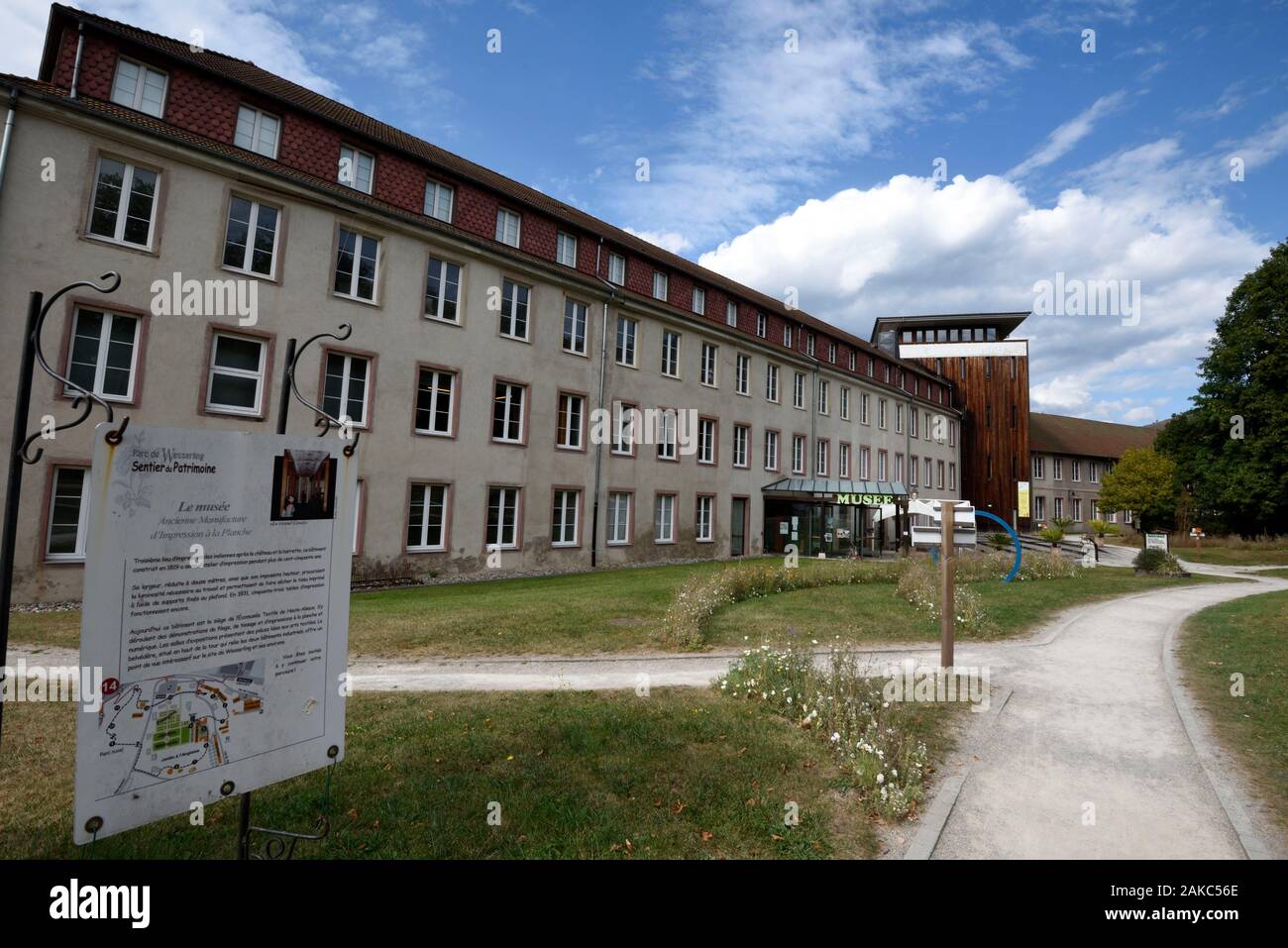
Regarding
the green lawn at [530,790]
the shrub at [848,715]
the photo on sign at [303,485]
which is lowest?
the green lawn at [530,790]

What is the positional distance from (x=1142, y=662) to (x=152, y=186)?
73.2ft

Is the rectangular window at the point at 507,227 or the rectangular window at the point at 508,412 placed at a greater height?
the rectangular window at the point at 507,227

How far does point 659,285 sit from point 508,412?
1019cm

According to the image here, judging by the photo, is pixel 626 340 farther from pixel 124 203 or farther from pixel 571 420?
pixel 124 203

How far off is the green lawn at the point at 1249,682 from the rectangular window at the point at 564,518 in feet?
55.3

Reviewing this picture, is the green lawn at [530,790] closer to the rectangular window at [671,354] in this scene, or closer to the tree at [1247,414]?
the rectangular window at [671,354]

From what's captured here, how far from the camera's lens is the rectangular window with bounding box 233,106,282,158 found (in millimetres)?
15883

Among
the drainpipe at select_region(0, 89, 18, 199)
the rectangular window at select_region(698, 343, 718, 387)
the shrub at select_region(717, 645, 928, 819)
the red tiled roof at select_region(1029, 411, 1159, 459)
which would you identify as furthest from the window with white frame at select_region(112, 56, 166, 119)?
the red tiled roof at select_region(1029, 411, 1159, 459)

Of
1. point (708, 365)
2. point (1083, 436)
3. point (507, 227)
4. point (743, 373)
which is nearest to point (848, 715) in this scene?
point (507, 227)

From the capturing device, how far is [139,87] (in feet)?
47.6

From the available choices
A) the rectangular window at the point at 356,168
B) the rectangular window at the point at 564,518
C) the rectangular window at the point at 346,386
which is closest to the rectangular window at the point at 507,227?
the rectangular window at the point at 356,168

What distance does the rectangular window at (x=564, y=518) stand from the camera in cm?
2188
